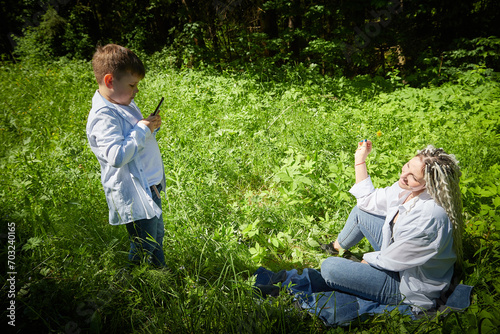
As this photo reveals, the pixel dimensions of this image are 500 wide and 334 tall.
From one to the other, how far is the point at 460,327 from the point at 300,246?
1345 millimetres

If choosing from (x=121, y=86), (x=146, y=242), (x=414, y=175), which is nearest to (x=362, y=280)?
(x=414, y=175)

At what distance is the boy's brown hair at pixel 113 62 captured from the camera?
1.67 metres

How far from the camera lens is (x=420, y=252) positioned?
176 centimetres

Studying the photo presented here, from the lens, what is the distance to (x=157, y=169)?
2.00 metres

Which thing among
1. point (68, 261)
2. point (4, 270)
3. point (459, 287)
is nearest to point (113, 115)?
point (68, 261)

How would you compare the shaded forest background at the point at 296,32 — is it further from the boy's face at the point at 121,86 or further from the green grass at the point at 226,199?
the boy's face at the point at 121,86

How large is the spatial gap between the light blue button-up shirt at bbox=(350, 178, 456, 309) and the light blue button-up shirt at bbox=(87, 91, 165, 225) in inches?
61.1

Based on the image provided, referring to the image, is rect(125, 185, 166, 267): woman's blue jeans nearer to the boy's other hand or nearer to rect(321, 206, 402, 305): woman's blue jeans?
the boy's other hand

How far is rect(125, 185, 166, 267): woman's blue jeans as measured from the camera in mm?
1894

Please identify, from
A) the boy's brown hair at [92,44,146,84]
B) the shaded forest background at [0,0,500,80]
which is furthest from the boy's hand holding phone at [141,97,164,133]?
the shaded forest background at [0,0,500,80]

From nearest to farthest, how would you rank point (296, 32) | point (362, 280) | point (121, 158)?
point (121, 158) < point (362, 280) < point (296, 32)

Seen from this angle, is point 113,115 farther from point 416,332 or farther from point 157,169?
point 416,332

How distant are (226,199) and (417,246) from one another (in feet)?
6.08

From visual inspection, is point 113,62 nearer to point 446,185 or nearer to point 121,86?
point 121,86
